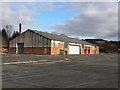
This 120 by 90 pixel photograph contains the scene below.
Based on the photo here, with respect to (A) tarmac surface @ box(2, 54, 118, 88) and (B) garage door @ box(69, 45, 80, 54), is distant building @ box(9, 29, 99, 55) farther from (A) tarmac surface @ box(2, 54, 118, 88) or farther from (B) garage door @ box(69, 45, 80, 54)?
(A) tarmac surface @ box(2, 54, 118, 88)

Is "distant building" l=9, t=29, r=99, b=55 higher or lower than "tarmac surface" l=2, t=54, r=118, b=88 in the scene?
higher

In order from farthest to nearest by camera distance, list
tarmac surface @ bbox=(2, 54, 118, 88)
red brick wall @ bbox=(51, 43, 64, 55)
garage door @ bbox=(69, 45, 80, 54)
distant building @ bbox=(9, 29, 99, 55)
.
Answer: garage door @ bbox=(69, 45, 80, 54) → red brick wall @ bbox=(51, 43, 64, 55) → distant building @ bbox=(9, 29, 99, 55) → tarmac surface @ bbox=(2, 54, 118, 88)

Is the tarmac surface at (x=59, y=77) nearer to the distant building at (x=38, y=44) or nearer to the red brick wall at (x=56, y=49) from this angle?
the distant building at (x=38, y=44)

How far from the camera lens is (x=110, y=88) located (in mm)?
10148

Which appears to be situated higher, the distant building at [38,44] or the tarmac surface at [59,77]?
the distant building at [38,44]

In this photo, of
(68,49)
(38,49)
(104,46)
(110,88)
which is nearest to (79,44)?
(68,49)

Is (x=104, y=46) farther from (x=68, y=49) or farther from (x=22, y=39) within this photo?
(x=22, y=39)

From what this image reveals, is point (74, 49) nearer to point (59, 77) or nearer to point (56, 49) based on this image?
point (56, 49)

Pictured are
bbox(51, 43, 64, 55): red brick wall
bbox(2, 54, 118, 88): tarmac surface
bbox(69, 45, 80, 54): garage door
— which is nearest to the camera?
bbox(2, 54, 118, 88): tarmac surface

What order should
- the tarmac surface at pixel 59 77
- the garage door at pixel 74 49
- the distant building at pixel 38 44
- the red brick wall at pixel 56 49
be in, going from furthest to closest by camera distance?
the garage door at pixel 74 49
the red brick wall at pixel 56 49
the distant building at pixel 38 44
the tarmac surface at pixel 59 77

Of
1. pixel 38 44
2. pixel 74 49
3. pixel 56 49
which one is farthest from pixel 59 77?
pixel 74 49

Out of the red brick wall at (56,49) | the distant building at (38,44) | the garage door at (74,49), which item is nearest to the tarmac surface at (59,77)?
the distant building at (38,44)

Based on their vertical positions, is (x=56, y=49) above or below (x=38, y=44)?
below

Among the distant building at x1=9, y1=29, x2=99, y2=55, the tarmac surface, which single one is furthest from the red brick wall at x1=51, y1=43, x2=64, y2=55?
the tarmac surface
